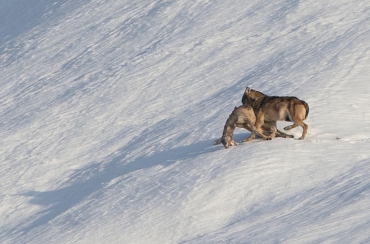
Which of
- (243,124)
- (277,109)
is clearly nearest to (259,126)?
(243,124)

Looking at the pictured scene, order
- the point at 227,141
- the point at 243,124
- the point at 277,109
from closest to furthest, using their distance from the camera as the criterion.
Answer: the point at 277,109, the point at 243,124, the point at 227,141

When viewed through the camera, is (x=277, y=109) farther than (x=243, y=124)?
No

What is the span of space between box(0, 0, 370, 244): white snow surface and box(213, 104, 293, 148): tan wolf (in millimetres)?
182

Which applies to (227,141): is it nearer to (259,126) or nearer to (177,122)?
(259,126)

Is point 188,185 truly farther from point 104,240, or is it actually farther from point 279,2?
point 279,2

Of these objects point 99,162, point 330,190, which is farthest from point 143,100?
point 330,190

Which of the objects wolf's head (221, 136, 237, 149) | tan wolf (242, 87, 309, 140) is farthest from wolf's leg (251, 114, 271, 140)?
wolf's head (221, 136, 237, 149)

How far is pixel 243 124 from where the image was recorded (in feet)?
45.4

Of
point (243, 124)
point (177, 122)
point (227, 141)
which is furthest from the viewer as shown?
point (177, 122)

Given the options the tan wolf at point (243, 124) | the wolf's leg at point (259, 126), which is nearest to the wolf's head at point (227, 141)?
the tan wolf at point (243, 124)

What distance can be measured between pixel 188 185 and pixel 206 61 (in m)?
9.98

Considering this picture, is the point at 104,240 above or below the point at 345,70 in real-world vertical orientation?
above

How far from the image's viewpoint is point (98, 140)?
19.0 meters

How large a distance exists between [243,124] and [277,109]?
625 millimetres
